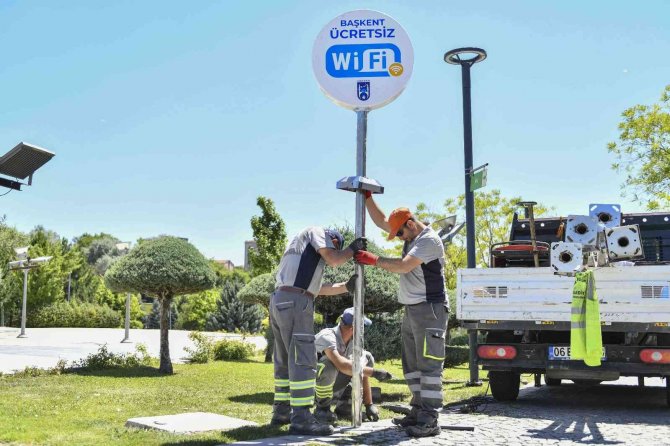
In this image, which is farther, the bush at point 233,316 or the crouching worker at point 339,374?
the bush at point 233,316

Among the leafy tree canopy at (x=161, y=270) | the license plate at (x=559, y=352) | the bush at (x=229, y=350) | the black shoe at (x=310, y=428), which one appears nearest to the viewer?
the black shoe at (x=310, y=428)

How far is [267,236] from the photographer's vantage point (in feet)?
87.4

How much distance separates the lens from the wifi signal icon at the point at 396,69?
6.58 meters

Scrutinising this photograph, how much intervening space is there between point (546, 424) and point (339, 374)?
2.13 metres

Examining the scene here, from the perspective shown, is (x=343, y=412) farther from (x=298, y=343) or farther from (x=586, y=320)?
(x=586, y=320)

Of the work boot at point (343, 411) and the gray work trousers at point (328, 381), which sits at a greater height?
the gray work trousers at point (328, 381)

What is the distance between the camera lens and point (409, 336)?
6.45 m

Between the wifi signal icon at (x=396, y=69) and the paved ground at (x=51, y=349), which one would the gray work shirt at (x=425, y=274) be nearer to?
the wifi signal icon at (x=396, y=69)

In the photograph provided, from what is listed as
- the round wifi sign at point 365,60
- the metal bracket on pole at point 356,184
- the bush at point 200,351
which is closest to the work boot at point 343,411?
the metal bracket on pole at point 356,184

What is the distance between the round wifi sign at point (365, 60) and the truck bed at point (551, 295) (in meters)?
2.82

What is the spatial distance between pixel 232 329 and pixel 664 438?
25327 millimetres

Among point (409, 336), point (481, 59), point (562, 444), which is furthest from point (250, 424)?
point (481, 59)

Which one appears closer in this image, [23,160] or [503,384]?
[23,160]

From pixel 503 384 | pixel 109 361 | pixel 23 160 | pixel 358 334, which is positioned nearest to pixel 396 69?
pixel 358 334
